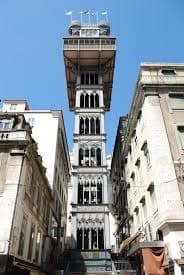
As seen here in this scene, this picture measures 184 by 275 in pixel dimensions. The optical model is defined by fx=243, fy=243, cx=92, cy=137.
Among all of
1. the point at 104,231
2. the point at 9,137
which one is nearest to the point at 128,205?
the point at 104,231

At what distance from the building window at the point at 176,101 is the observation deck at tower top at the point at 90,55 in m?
22.3

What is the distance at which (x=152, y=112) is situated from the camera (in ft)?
66.7

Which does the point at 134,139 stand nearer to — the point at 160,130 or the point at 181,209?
the point at 160,130

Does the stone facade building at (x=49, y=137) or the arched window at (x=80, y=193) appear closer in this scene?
the stone facade building at (x=49, y=137)

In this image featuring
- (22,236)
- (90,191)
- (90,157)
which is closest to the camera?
(22,236)

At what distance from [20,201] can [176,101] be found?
15287 millimetres

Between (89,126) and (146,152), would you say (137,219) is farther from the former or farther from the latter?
(89,126)

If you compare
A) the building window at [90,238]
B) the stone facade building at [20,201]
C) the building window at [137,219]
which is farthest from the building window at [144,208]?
the stone facade building at [20,201]

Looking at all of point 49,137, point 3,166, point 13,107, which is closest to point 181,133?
point 3,166

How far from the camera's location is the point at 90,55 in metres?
44.3

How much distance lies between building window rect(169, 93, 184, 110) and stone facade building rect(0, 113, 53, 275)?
12.5 metres

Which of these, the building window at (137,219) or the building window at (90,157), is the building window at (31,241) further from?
the building window at (90,157)

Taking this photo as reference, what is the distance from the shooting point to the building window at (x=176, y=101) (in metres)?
20.9

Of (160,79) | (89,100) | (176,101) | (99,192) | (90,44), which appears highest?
(90,44)
